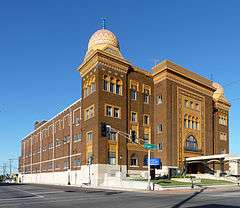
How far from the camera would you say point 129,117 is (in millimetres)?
69062

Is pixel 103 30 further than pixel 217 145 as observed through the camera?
No

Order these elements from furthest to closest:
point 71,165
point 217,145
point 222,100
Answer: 1. point 222,100
2. point 217,145
3. point 71,165

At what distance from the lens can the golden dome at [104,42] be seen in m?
70.2

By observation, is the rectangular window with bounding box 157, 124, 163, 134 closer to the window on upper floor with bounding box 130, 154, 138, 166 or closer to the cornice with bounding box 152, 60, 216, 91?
the window on upper floor with bounding box 130, 154, 138, 166

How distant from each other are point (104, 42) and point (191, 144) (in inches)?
997

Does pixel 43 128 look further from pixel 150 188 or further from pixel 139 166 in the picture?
pixel 150 188

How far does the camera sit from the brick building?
6506 cm

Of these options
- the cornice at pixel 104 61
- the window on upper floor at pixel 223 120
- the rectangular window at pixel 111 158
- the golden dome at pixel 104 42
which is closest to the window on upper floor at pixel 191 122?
the window on upper floor at pixel 223 120

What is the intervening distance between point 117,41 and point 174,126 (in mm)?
19195

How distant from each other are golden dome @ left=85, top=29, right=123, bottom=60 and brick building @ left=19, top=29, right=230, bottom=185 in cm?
19

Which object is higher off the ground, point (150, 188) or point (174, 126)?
point (174, 126)

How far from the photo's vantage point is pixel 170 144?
7000 cm

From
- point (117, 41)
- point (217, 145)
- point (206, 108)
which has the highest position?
point (117, 41)

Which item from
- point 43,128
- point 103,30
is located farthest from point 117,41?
point 43,128
